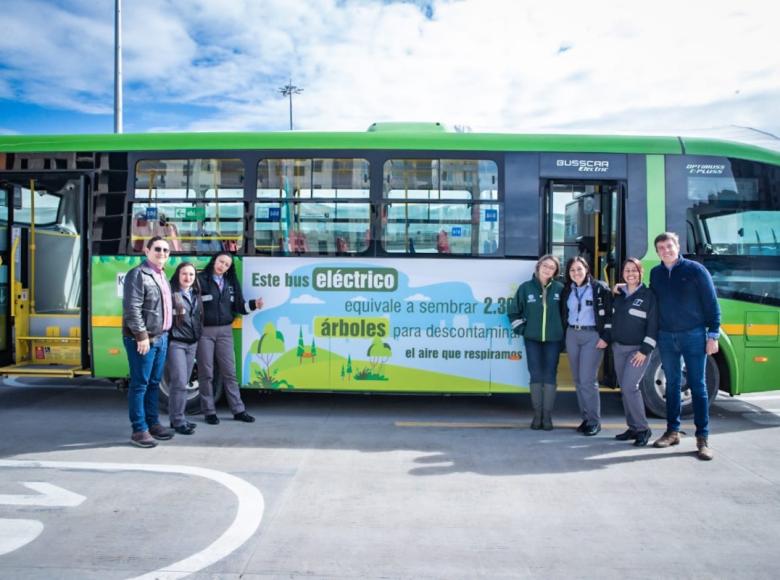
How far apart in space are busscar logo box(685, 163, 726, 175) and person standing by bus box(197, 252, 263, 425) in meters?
5.10

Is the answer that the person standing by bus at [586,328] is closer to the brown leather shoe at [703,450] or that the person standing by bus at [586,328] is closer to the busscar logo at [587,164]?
the brown leather shoe at [703,450]

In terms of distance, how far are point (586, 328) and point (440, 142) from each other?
8.59 ft

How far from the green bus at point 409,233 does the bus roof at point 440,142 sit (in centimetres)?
2

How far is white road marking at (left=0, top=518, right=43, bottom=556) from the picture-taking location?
3.88m

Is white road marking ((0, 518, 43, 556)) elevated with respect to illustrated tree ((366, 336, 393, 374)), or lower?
lower

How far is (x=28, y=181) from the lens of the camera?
799cm

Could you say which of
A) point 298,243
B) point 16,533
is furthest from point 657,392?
point 16,533

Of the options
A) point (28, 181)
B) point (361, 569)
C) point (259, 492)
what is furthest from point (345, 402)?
point (28, 181)

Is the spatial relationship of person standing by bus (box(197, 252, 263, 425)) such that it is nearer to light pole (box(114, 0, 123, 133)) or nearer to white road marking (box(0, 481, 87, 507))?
white road marking (box(0, 481, 87, 507))

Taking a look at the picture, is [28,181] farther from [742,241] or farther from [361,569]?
[742,241]

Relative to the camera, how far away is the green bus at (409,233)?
6887 mm

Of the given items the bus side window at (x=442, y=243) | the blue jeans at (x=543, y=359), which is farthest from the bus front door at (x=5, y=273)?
the blue jeans at (x=543, y=359)

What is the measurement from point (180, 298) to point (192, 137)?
2084 mm

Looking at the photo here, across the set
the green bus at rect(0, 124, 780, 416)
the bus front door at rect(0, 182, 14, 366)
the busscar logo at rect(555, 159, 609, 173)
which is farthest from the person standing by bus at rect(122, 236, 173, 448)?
the busscar logo at rect(555, 159, 609, 173)
